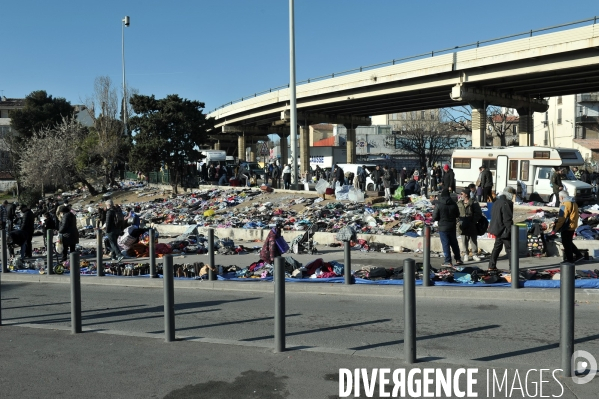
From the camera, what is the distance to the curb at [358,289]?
911 centimetres

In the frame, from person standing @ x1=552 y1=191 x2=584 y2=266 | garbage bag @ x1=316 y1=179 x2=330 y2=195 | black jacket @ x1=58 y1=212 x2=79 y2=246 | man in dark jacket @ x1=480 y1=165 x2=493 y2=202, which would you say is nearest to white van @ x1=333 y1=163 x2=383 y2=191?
garbage bag @ x1=316 y1=179 x2=330 y2=195

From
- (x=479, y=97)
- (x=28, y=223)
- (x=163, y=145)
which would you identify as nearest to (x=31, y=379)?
(x=28, y=223)

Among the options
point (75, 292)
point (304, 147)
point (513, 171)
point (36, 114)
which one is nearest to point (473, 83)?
point (513, 171)

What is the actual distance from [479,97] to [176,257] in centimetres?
2882

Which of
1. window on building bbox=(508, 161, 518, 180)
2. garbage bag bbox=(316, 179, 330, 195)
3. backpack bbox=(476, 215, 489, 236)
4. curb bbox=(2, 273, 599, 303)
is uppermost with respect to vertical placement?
A: window on building bbox=(508, 161, 518, 180)

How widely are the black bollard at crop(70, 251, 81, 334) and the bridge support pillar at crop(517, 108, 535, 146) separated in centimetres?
3989

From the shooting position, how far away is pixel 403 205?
22.1 m

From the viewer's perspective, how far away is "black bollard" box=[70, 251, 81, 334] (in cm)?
741

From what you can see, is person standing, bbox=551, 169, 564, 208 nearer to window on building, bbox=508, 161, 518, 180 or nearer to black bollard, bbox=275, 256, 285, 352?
window on building, bbox=508, 161, 518, 180

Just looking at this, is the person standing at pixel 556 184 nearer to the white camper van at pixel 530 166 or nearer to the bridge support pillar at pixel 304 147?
the white camper van at pixel 530 166

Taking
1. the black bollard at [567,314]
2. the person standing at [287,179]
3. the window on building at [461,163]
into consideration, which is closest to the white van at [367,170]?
the person standing at [287,179]

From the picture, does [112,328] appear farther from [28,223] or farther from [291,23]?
[291,23]

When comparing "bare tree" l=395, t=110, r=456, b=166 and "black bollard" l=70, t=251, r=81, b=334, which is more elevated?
"bare tree" l=395, t=110, r=456, b=166

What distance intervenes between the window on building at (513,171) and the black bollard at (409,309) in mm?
20206
